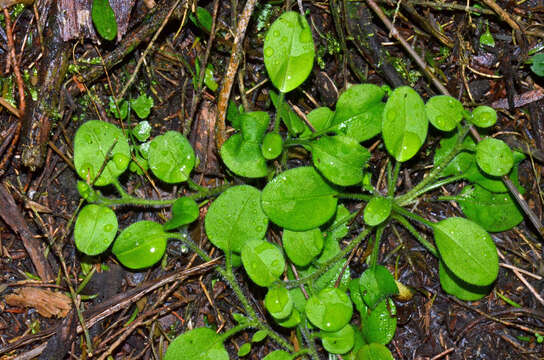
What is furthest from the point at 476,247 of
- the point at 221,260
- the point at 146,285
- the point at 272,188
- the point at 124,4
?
the point at 124,4

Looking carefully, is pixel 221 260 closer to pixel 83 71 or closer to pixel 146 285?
pixel 146 285

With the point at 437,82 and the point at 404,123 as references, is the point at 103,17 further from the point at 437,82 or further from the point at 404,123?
the point at 437,82

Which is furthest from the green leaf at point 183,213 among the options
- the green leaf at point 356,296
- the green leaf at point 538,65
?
the green leaf at point 538,65

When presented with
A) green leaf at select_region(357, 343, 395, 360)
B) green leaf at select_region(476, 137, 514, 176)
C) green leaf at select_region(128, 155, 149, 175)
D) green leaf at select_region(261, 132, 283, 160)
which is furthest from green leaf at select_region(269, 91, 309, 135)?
Answer: green leaf at select_region(357, 343, 395, 360)

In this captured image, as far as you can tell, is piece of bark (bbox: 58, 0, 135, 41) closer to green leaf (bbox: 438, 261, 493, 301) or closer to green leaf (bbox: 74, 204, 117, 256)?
green leaf (bbox: 74, 204, 117, 256)

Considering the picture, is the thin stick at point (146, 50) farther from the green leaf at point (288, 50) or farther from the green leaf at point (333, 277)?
the green leaf at point (333, 277)

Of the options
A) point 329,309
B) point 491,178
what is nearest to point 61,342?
point 329,309
